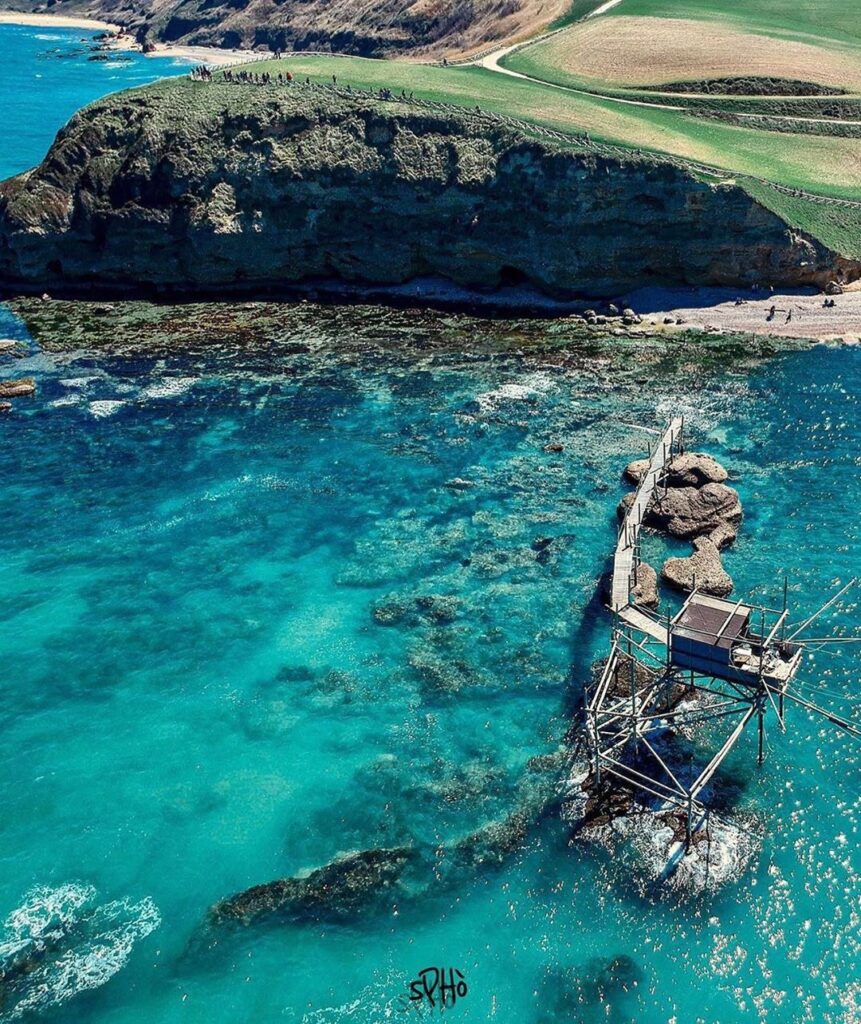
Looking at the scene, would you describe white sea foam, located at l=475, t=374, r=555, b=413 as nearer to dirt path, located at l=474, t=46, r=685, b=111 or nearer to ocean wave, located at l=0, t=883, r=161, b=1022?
ocean wave, located at l=0, t=883, r=161, b=1022

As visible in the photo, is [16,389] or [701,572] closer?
[701,572]

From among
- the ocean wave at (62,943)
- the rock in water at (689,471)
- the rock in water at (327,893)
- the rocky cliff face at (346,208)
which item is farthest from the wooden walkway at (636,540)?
the rocky cliff face at (346,208)

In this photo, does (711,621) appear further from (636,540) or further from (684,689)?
(636,540)

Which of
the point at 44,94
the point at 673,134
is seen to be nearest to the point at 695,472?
the point at 673,134

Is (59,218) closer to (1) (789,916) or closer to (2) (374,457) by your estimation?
(2) (374,457)

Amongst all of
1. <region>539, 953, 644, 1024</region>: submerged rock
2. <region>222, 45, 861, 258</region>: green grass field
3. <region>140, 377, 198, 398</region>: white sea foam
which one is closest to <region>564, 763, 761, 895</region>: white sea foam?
<region>539, 953, 644, 1024</region>: submerged rock
